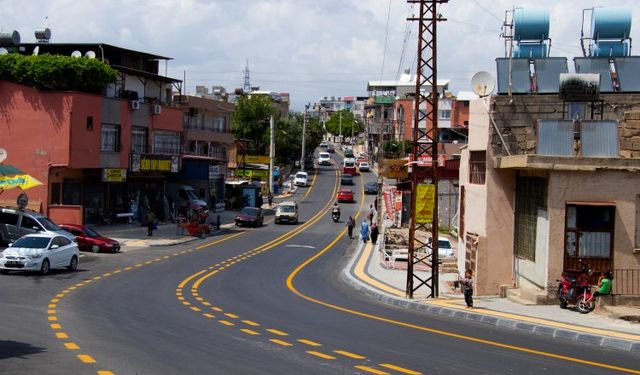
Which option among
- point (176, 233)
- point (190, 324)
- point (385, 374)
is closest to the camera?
point (385, 374)

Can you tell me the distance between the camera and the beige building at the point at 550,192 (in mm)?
24359

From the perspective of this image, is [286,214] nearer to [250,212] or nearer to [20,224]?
[250,212]

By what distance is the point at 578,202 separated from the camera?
2442 centimetres

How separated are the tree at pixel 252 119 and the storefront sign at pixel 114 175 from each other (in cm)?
6762

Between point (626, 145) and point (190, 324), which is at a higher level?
point (626, 145)

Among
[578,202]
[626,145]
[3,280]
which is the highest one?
[626,145]

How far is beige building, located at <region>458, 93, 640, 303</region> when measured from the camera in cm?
2436

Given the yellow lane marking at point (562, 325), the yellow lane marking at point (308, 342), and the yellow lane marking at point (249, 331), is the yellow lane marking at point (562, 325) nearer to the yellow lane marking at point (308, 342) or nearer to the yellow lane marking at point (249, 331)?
the yellow lane marking at point (308, 342)

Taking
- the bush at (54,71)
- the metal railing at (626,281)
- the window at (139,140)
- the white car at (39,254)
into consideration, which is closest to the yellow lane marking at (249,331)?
the metal railing at (626,281)

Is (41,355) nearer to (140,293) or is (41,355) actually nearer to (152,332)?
(152,332)

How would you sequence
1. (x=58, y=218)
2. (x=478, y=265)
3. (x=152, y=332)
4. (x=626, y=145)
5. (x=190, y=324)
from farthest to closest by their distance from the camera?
(x=58, y=218) < (x=478, y=265) < (x=626, y=145) < (x=190, y=324) < (x=152, y=332)

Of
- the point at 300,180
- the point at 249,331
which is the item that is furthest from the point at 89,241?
the point at 300,180

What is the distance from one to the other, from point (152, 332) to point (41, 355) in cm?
367

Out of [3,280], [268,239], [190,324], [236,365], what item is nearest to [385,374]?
[236,365]
